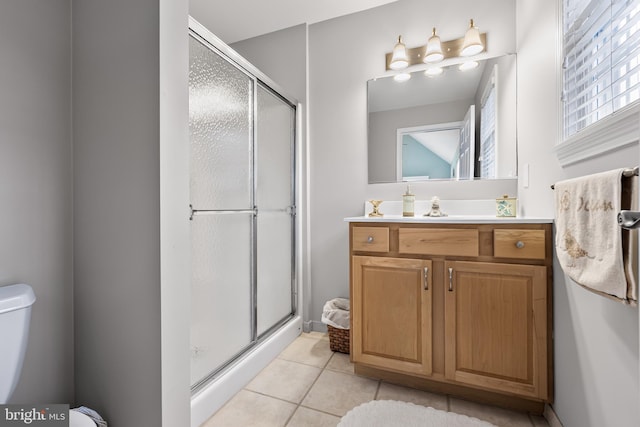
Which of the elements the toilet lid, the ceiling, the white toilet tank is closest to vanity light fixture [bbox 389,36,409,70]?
the ceiling

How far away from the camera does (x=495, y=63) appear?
1.93 meters

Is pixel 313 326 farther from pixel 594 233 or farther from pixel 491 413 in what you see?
pixel 594 233

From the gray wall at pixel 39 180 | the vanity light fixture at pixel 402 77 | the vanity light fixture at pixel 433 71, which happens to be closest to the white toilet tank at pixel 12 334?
the gray wall at pixel 39 180

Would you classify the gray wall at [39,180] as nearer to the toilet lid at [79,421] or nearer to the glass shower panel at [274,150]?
the toilet lid at [79,421]

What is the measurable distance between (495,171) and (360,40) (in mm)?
1371

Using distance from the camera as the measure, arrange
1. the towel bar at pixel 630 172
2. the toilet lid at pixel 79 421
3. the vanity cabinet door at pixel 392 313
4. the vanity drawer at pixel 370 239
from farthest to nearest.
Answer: the vanity drawer at pixel 370 239 < the vanity cabinet door at pixel 392 313 < the toilet lid at pixel 79 421 < the towel bar at pixel 630 172

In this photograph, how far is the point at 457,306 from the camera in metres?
1.48

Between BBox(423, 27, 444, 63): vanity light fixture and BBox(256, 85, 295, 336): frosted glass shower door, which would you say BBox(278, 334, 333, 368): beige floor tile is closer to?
BBox(256, 85, 295, 336): frosted glass shower door

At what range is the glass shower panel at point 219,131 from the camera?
143cm

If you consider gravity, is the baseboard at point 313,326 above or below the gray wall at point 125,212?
below

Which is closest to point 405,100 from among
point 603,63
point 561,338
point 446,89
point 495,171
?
point 446,89

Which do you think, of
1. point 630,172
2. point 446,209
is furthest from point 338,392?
point 630,172

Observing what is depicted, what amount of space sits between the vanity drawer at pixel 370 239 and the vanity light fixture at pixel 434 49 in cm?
127

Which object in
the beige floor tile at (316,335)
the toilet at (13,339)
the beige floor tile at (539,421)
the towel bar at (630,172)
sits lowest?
the beige floor tile at (539,421)
